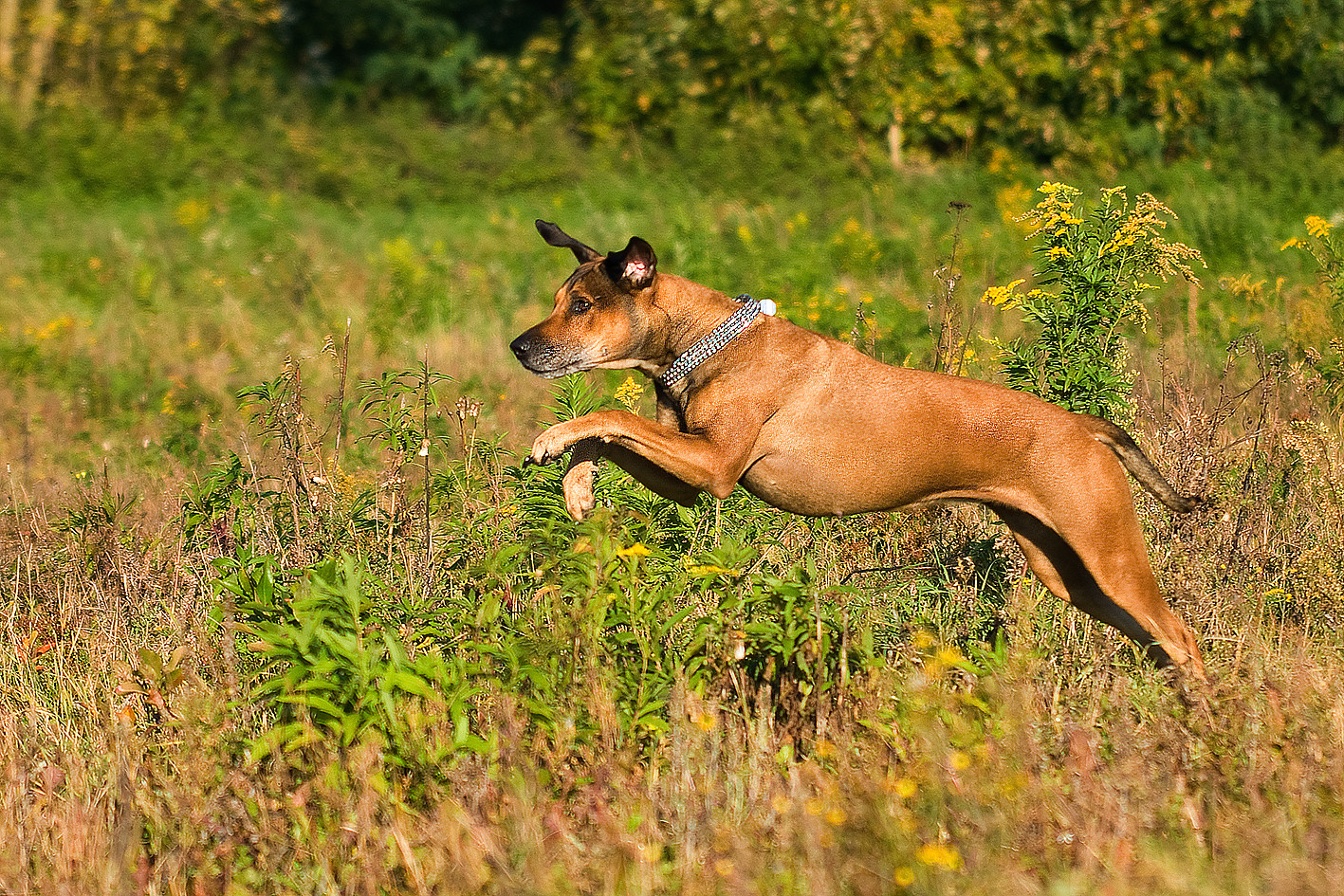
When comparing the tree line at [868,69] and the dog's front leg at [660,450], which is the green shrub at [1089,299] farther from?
the tree line at [868,69]

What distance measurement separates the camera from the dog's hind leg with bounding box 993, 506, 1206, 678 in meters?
6.05

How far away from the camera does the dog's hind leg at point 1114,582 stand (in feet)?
19.9

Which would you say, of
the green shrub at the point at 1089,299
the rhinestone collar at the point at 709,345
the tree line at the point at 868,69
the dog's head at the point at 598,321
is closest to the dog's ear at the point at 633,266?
the dog's head at the point at 598,321

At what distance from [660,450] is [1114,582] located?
223cm

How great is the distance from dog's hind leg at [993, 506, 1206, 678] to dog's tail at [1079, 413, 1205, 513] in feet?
0.93

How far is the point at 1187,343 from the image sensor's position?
381 inches

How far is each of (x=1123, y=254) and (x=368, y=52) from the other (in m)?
25.8

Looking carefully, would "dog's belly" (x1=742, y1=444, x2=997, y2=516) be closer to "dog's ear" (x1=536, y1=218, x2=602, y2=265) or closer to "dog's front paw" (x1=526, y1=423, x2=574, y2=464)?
"dog's front paw" (x1=526, y1=423, x2=574, y2=464)

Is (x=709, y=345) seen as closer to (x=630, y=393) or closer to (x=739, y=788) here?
(x=630, y=393)

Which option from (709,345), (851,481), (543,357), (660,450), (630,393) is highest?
(543,357)

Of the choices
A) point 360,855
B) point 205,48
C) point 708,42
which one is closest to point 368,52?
point 205,48

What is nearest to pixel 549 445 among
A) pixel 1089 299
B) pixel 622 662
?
pixel 622 662

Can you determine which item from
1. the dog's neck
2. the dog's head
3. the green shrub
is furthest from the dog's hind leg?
the dog's head

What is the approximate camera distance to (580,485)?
223 inches
